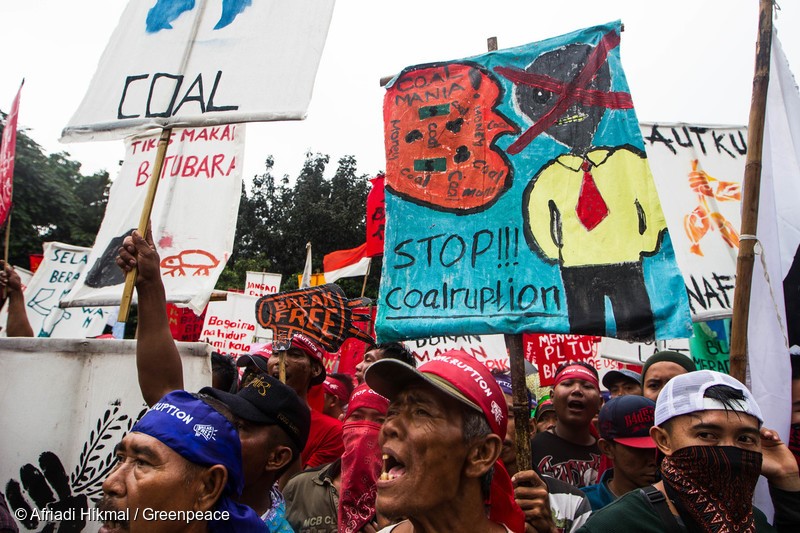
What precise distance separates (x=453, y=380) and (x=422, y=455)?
233mm

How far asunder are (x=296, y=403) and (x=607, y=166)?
77.5 inches

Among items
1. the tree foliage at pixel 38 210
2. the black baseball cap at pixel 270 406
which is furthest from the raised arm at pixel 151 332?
the tree foliage at pixel 38 210

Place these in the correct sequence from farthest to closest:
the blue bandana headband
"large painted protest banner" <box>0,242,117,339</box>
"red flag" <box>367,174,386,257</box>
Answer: "large painted protest banner" <box>0,242,117,339</box>, "red flag" <box>367,174,386,257</box>, the blue bandana headband

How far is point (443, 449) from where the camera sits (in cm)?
184

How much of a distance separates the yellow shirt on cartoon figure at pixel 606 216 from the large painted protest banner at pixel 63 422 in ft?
6.81

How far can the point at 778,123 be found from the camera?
10.9ft

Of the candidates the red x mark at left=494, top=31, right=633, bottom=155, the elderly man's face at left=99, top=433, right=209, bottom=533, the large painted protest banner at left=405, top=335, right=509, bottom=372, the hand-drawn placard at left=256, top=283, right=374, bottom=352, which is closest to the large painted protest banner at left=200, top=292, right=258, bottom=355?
the large painted protest banner at left=405, top=335, right=509, bottom=372

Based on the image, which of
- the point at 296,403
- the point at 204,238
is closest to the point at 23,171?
the point at 204,238

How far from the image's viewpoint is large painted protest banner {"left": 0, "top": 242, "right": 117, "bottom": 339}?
7.63 m

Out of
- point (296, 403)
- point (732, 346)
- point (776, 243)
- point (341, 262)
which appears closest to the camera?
point (296, 403)

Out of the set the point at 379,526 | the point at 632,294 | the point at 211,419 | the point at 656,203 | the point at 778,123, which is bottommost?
the point at 379,526

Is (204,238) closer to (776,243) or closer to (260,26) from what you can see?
(260,26)

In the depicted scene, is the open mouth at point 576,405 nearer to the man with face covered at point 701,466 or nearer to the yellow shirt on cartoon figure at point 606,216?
the yellow shirt on cartoon figure at point 606,216

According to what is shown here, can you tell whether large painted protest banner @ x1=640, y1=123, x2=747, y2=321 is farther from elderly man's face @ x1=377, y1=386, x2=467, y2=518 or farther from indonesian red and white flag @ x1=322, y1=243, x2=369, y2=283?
indonesian red and white flag @ x1=322, y1=243, x2=369, y2=283
